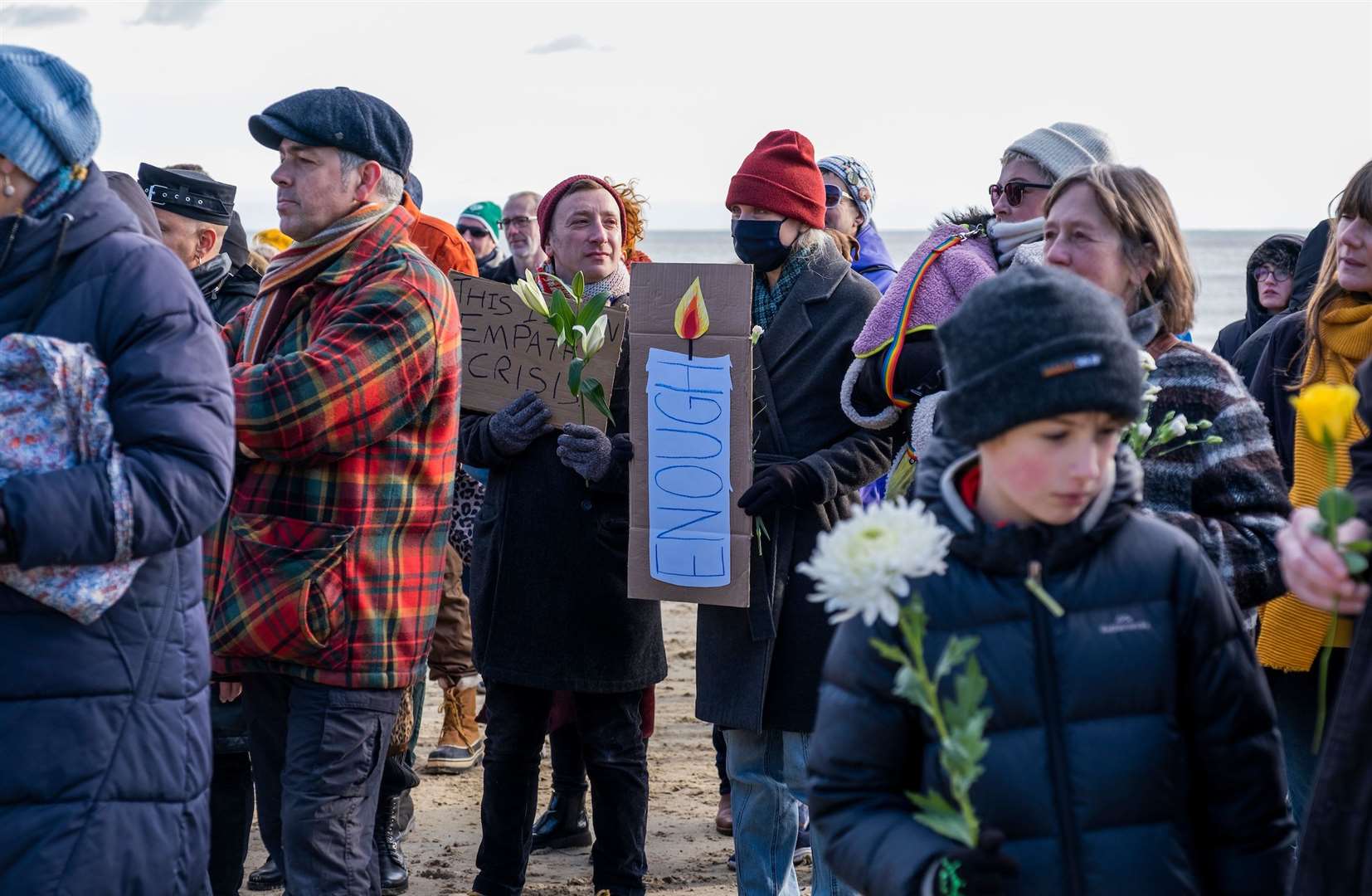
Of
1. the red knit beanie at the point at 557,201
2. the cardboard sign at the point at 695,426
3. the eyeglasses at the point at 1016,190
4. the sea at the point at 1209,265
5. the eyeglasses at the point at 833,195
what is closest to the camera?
the eyeglasses at the point at 1016,190

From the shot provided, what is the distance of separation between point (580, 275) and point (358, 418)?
1089 mm

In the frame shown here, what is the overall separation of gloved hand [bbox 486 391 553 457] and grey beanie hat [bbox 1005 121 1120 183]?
1556mm

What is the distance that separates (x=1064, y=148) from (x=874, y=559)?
243cm

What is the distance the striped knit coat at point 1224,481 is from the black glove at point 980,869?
104 cm

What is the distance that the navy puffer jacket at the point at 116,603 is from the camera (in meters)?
2.72

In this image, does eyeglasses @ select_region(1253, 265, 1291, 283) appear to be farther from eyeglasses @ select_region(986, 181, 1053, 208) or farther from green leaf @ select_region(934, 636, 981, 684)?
green leaf @ select_region(934, 636, 981, 684)

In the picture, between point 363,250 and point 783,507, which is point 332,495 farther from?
point 783,507

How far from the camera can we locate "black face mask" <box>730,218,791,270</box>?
4.49m

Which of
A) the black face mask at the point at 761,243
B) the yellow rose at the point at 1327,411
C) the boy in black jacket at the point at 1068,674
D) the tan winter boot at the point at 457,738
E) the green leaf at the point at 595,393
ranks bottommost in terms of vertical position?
the tan winter boot at the point at 457,738

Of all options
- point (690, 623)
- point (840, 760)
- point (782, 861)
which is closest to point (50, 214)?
point (840, 760)

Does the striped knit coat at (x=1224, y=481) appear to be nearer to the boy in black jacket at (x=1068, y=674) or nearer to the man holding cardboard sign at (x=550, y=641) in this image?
the boy in black jacket at (x=1068, y=674)

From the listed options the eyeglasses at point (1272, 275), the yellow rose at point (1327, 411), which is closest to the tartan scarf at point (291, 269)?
the yellow rose at point (1327, 411)

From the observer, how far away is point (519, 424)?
467cm

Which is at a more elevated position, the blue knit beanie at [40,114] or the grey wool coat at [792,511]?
the blue knit beanie at [40,114]
